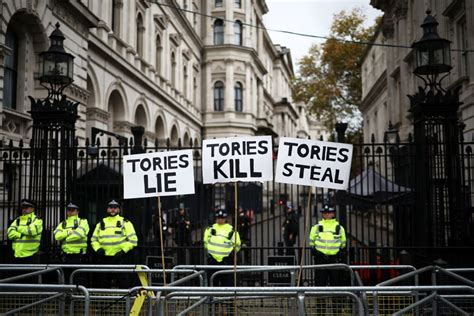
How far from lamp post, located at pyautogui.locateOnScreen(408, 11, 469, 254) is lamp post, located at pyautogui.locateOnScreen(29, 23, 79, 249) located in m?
6.58

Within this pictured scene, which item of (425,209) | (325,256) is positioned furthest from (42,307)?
(425,209)

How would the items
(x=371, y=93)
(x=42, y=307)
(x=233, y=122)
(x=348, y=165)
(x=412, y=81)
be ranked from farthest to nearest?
(x=233, y=122)
(x=371, y=93)
(x=412, y=81)
(x=348, y=165)
(x=42, y=307)

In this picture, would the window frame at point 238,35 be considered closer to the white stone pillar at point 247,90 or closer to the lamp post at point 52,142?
the white stone pillar at point 247,90

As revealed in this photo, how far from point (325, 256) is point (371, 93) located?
30.2 meters

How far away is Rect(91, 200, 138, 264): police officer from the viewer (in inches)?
337

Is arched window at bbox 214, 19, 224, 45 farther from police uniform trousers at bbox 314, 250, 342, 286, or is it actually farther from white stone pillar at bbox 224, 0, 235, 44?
police uniform trousers at bbox 314, 250, 342, 286

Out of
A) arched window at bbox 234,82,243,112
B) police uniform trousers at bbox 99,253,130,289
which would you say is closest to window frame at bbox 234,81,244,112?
arched window at bbox 234,82,243,112

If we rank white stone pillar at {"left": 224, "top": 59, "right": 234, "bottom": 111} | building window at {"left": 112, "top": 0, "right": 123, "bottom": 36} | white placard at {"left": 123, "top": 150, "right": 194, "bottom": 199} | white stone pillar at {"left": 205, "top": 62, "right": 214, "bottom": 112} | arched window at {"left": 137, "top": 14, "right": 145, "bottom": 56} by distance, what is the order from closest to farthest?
white placard at {"left": 123, "top": 150, "right": 194, "bottom": 199} → building window at {"left": 112, "top": 0, "right": 123, "bottom": 36} → arched window at {"left": 137, "top": 14, "right": 145, "bottom": 56} → white stone pillar at {"left": 205, "top": 62, "right": 214, "bottom": 112} → white stone pillar at {"left": 224, "top": 59, "right": 234, "bottom": 111}

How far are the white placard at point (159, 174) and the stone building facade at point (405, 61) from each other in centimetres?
1179

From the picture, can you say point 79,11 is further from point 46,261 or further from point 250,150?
point 250,150

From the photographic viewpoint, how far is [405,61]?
80.0 feet

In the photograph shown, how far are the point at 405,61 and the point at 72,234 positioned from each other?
2027 centimetres

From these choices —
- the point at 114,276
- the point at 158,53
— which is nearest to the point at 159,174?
the point at 114,276

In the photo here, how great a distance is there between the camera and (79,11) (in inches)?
703
